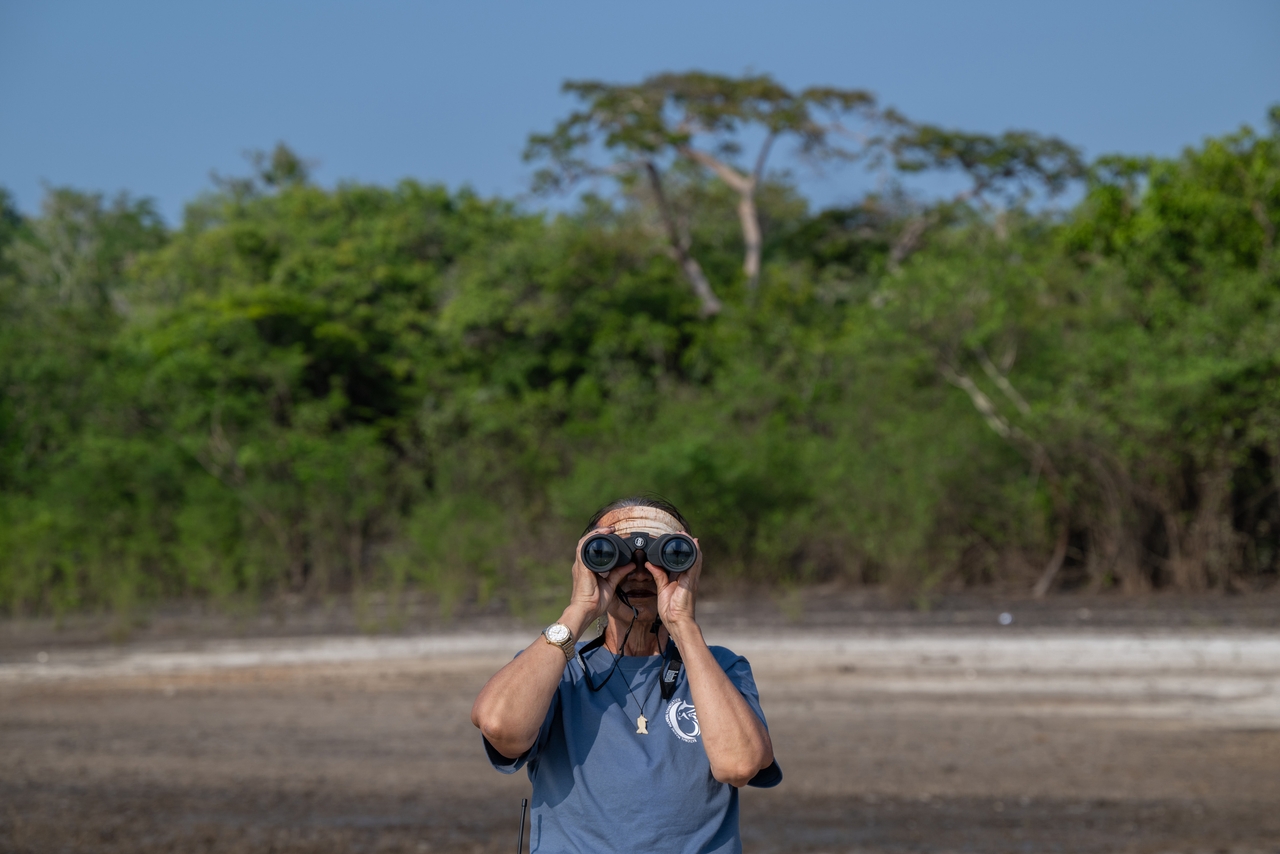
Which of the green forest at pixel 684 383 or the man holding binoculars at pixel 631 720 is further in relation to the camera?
the green forest at pixel 684 383

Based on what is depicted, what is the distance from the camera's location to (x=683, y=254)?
26.1 m

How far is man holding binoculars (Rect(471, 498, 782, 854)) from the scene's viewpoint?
7.99 feet

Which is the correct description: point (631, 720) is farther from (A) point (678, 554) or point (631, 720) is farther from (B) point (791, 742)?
(B) point (791, 742)

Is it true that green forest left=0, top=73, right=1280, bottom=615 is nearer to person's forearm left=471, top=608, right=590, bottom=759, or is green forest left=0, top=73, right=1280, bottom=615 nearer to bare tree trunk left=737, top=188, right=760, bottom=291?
bare tree trunk left=737, top=188, right=760, bottom=291

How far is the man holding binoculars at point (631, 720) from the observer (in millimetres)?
2436

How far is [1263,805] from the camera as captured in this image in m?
7.09

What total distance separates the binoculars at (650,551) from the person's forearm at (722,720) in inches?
5.2

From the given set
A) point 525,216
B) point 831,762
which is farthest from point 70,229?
point 831,762

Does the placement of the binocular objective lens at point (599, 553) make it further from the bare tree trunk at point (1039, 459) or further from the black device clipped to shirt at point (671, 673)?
the bare tree trunk at point (1039, 459)

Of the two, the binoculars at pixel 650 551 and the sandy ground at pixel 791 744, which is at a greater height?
the binoculars at pixel 650 551

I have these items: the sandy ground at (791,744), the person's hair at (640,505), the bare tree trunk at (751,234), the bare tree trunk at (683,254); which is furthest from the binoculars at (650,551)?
the bare tree trunk at (751,234)

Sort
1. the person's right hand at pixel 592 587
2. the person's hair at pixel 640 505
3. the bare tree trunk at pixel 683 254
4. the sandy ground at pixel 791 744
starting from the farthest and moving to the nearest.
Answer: the bare tree trunk at pixel 683 254 < the sandy ground at pixel 791 744 < the person's hair at pixel 640 505 < the person's right hand at pixel 592 587

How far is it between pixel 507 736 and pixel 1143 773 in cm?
660

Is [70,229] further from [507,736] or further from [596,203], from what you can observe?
[507,736]
